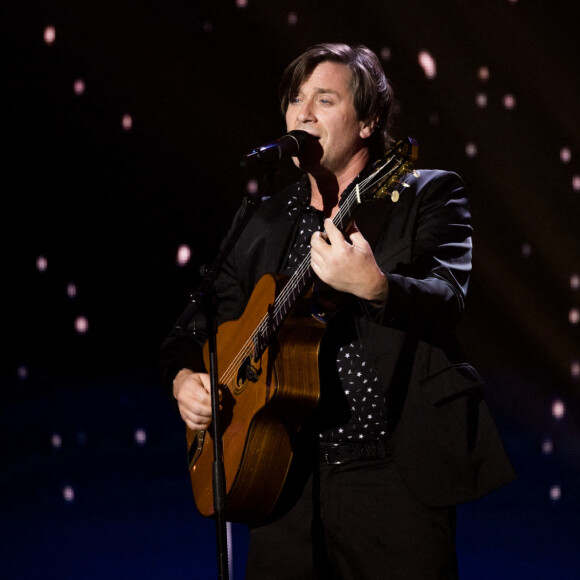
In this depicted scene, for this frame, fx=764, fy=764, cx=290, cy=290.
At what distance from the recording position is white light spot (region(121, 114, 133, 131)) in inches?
150

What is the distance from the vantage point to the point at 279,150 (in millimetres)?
1821

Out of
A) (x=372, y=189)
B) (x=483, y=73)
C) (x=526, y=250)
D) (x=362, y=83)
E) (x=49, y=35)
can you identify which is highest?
(x=49, y=35)

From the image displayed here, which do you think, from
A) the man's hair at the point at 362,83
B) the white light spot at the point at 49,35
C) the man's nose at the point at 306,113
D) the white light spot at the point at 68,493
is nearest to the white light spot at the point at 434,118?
the man's hair at the point at 362,83

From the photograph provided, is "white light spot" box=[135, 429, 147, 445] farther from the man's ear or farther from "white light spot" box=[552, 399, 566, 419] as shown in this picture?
the man's ear

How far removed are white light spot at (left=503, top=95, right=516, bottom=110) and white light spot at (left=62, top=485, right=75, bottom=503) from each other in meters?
2.67

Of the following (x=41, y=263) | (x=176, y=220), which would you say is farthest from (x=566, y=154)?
(x=41, y=263)

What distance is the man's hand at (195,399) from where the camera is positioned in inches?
76.7

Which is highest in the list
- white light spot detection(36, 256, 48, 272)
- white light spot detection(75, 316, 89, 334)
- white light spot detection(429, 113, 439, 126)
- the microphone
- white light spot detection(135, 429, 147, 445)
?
white light spot detection(429, 113, 439, 126)

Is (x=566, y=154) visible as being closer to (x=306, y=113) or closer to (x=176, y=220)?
(x=306, y=113)

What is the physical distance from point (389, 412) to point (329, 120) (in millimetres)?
831

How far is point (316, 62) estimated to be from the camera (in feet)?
7.37

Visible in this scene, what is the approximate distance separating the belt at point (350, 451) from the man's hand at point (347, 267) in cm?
41

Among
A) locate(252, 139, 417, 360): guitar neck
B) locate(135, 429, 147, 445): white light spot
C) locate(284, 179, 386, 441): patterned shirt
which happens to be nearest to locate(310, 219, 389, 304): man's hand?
locate(252, 139, 417, 360): guitar neck

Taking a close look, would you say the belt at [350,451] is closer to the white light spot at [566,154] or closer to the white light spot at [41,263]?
the white light spot at [566,154]
